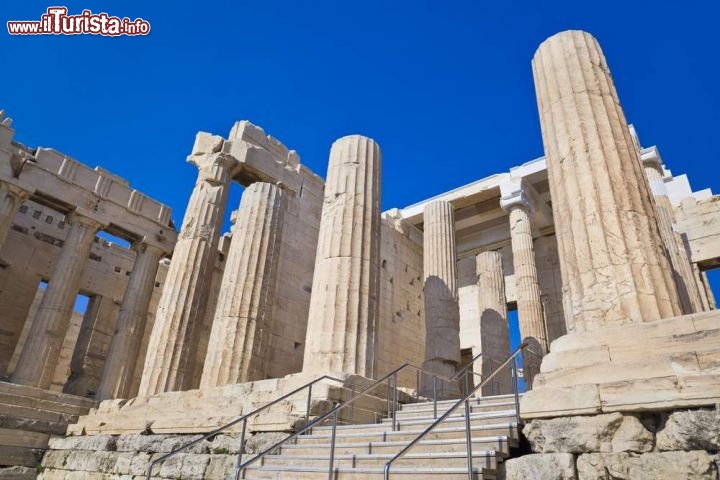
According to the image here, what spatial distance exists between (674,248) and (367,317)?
8747 mm

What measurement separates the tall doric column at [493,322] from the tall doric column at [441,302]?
1.78 metres

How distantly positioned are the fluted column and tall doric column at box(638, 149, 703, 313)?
3.87 metres

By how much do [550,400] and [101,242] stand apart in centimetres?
2332

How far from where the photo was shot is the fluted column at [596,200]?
5.42 metres

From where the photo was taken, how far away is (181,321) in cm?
1423

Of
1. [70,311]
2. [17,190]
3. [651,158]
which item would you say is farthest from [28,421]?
[651,158]

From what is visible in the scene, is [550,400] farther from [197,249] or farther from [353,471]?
[197,249]

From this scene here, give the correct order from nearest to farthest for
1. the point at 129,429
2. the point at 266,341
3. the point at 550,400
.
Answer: the point at 550,400 → the point at 129,429 → the point at 266,341

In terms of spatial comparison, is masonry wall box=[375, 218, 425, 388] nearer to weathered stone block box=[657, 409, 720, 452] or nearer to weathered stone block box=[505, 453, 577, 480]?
weathered stone block box=[505, 453, 577, 480]

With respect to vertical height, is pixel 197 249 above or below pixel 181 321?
above

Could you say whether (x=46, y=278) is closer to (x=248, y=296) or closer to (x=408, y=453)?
(x=248, y=296)

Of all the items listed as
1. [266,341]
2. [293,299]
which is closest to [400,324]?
[293,299]

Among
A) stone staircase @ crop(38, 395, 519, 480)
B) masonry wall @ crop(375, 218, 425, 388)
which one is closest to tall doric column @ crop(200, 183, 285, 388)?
stone staircase @ crop(38, 395, 519, 480)

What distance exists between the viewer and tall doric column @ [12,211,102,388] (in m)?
16.9
